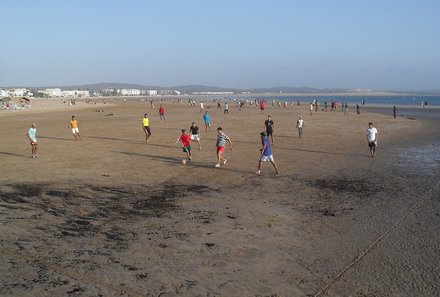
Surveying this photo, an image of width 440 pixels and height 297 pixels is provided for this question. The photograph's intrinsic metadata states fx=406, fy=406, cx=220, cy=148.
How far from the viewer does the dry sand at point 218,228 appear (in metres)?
6.11

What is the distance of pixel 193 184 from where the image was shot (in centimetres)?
1264

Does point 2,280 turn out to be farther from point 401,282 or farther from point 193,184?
point 193,184

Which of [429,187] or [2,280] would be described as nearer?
[2,280]

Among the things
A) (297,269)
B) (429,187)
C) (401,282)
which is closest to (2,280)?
(297,269)

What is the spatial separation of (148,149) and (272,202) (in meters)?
10.7

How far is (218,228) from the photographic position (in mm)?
8492

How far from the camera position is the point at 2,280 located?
599 cm

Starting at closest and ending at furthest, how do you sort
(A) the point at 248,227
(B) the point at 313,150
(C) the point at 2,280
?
(C) the point at 2,280
(A) the point at 248,227
(B) the point at 313,150

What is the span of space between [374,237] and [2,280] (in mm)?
6582

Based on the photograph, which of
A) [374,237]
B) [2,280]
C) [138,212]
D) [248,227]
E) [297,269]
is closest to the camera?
[2,280]

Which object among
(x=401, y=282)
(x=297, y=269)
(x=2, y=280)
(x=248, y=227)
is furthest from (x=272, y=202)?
(x=2, y=280)

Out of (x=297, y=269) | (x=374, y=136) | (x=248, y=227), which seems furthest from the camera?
(x=374, y=136)

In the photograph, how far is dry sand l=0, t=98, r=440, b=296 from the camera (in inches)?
240

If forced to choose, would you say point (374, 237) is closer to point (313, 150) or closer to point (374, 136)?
point (374, 136)
